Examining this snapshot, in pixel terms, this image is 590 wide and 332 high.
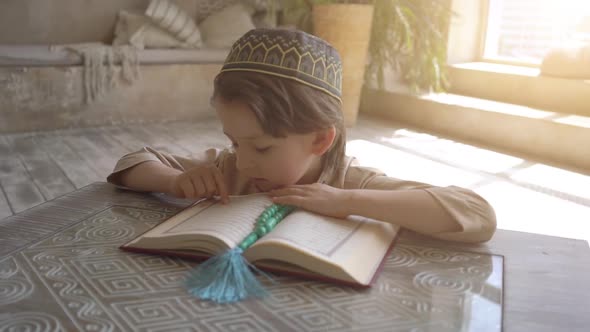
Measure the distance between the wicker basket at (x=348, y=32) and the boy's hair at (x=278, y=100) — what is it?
276 cm

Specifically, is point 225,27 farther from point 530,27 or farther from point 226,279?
point 226,279

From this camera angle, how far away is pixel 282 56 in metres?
0.86

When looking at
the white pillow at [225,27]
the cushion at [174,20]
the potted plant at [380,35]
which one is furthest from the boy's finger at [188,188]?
the white pillow at [225,27]

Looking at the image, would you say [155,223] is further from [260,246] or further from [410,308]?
[410,308]

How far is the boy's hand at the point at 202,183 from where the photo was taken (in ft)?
3.09

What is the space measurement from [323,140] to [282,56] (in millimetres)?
168

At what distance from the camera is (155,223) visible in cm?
93

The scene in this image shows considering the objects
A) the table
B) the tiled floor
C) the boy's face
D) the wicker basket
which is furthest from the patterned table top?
the wicker basket

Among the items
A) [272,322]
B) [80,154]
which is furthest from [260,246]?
[80,154]

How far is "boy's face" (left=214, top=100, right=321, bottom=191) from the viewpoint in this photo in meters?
0.87

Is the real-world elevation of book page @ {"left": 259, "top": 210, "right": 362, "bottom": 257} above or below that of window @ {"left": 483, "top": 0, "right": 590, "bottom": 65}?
below

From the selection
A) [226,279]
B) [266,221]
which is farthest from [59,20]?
[226,279]

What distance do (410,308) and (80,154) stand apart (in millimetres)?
2481

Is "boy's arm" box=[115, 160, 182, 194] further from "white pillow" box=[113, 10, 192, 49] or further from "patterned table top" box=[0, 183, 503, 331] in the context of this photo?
"white pillow" box=[113, 10, 192, 49]
